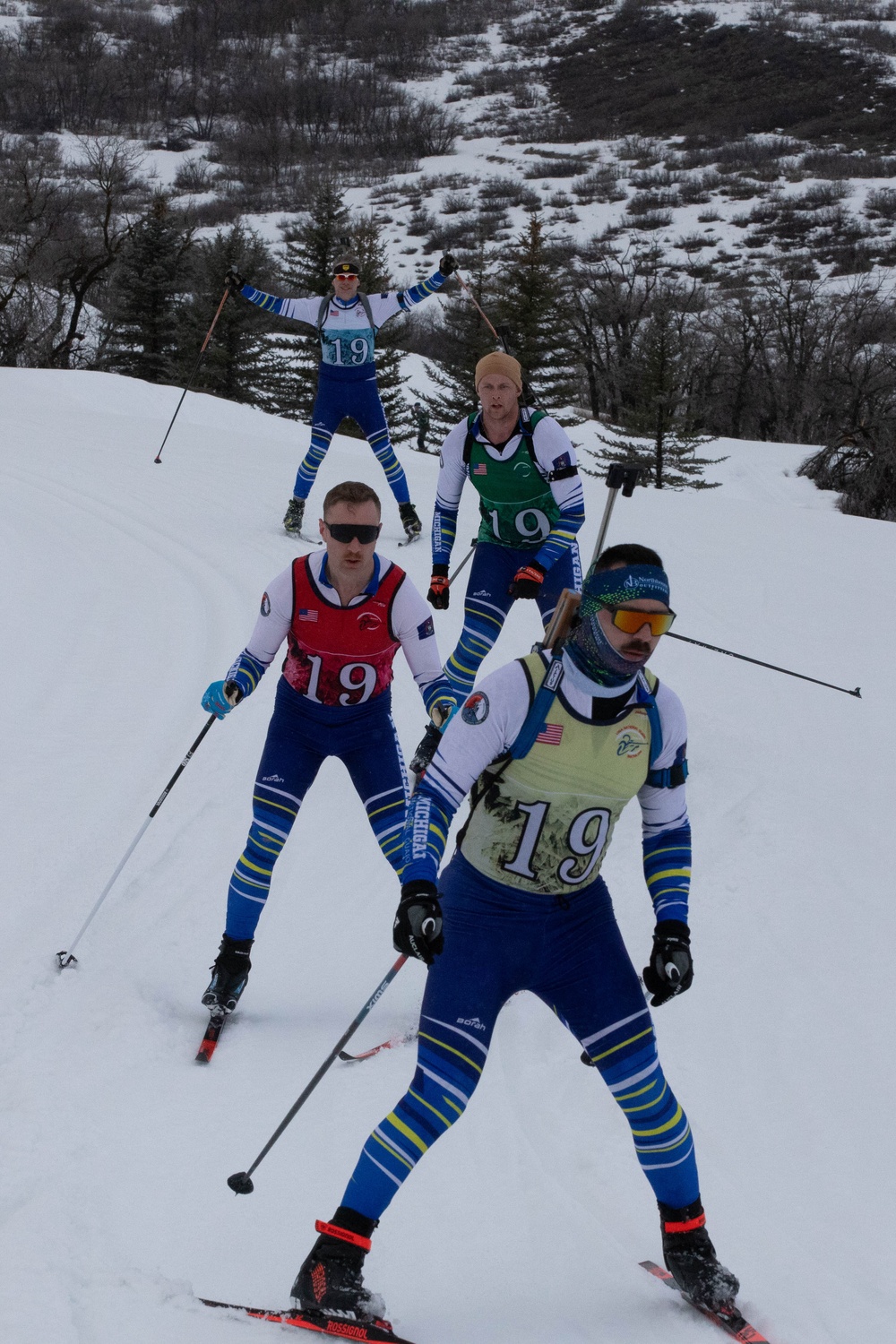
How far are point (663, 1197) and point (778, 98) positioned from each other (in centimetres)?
8162

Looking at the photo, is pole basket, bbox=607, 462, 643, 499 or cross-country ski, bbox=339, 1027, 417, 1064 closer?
pole basket, bbox=607, 462, 643, 499

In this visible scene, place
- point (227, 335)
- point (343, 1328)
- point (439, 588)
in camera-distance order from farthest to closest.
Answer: point (227, 335), point (439, 588), point (343, 1328)

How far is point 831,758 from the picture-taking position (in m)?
7.01

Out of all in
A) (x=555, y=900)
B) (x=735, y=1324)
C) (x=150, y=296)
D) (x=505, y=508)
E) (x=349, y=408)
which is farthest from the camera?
(x=150, y=296)

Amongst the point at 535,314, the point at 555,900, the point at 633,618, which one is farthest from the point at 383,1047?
the point at 535,314

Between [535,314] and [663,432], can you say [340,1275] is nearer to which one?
[663,432]

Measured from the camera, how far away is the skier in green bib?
18.0ft

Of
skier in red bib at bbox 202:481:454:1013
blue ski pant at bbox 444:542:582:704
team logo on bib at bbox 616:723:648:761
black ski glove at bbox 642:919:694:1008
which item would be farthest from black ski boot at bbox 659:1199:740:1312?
blue ski pant at bbox 444:542:582:704

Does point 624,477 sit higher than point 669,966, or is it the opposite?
point 624,477

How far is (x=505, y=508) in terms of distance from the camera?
570 cm

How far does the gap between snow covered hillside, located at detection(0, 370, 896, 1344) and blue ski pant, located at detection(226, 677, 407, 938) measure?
1.88 feet

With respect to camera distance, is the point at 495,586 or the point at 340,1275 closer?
the point at 340,1275

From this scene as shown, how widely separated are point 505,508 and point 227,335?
2890cm

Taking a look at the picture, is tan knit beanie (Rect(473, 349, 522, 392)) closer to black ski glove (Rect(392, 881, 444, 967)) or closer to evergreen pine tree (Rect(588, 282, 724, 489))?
black ski glove (Rect(392, 881, 444, 967))
